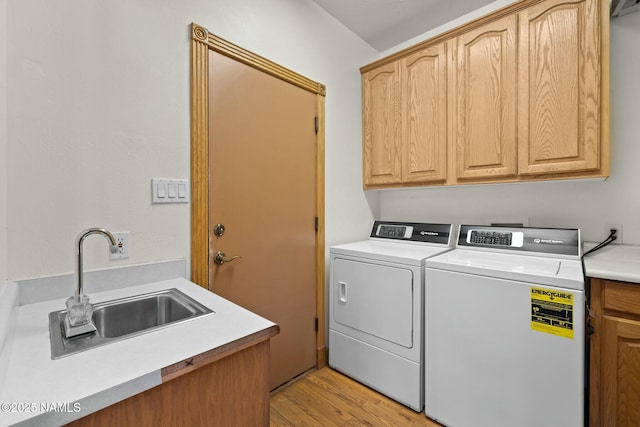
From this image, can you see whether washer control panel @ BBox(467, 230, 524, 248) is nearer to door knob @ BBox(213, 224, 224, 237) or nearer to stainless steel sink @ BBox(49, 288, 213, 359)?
door knob @ BBox(213, 224, 224, 237)

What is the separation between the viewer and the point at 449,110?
6.49 feet

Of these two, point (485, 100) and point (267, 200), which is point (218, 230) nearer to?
point (267, 200)

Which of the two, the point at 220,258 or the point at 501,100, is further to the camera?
the point at 501,100

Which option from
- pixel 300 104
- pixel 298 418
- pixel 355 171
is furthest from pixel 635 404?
pixel 300 104

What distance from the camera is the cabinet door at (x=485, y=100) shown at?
68.6 inches

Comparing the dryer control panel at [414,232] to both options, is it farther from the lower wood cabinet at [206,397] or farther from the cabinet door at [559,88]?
the lower wood cabinet at [206,397]

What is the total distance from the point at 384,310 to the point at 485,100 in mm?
1473

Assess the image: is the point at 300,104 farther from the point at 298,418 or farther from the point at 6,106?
the point at 298,418

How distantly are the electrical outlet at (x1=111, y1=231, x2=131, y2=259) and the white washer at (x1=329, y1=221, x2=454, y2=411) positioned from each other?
1.25 meters

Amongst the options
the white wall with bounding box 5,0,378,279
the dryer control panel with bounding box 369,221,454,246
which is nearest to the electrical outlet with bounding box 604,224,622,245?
the dryer control panel with bounding box 369,221,454,246

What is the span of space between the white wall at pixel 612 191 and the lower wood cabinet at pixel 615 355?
28.2 inches

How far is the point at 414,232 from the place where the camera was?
2215 mm

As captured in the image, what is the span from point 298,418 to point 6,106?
1.92m

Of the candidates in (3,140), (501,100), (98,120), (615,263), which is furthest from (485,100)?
(3,140)
